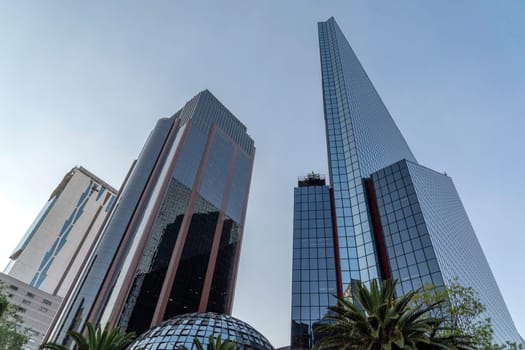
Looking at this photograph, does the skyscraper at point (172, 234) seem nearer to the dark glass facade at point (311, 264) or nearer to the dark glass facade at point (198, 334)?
the dark glass facade at point (311, 264)

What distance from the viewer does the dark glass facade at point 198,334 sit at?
29062 mm

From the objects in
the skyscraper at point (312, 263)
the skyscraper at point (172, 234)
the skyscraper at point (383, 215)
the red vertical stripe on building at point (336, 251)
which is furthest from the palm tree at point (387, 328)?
the skyscraper at point (172, 234)

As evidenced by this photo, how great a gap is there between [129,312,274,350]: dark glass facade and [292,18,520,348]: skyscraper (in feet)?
62.5

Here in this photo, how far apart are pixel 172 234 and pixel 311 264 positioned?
4596 cm

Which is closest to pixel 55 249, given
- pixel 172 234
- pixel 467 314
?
pixel 172 234

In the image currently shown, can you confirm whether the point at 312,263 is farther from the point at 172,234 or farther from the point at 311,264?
the point at 172,234

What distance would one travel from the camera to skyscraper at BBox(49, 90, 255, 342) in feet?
245

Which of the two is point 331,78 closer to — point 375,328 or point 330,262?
point 330,262

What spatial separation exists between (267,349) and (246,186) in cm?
Result: 9307

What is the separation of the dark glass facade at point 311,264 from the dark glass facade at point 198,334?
1324cm

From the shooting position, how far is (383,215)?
56562mm

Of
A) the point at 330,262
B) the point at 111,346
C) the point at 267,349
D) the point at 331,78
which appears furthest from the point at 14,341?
the point at 331,78

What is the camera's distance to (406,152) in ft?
338

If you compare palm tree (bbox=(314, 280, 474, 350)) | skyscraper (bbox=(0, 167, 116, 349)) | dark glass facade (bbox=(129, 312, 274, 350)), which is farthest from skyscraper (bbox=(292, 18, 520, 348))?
skyscraper (bbox=(0, 167, 116, 349))
